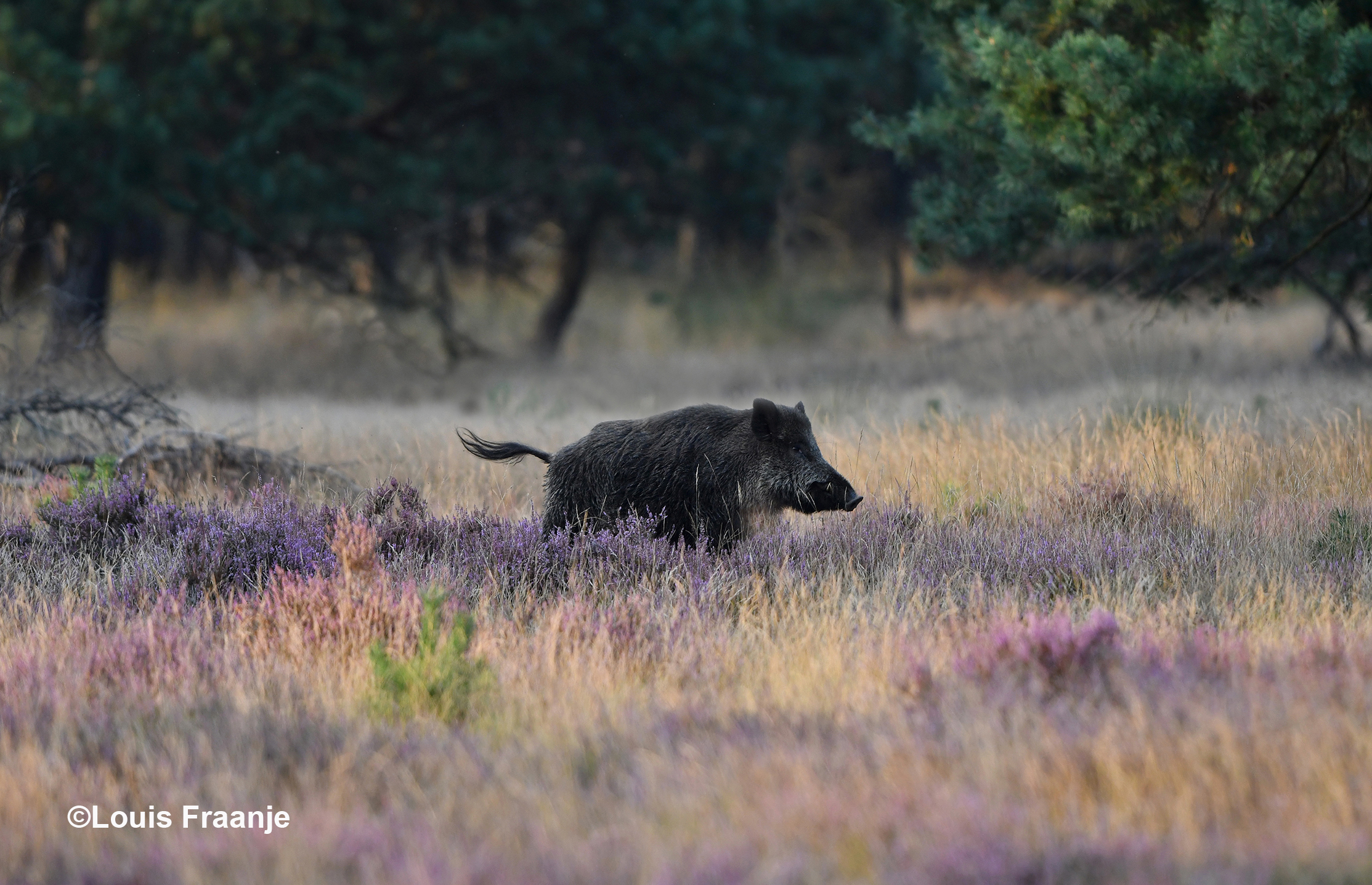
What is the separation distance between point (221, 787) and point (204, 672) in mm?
1266

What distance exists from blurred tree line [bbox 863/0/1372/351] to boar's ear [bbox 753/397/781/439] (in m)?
3.70

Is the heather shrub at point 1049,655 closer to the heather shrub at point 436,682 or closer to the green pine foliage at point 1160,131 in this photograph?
the heather shrub at point 436,682

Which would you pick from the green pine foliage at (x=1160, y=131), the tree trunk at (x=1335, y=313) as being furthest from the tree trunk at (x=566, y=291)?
the tree trunk at (x=1335, y=313)

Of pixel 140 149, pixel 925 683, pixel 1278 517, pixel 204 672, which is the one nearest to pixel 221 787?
Result: pixel 204 672

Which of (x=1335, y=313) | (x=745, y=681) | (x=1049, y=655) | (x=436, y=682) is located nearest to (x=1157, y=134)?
(x=1049, y=655)

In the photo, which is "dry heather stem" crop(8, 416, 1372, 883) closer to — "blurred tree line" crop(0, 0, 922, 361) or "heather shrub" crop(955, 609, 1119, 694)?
"heather shrub" crop(955, 609, 1119, 694)

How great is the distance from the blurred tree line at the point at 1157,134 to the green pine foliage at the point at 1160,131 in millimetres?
16

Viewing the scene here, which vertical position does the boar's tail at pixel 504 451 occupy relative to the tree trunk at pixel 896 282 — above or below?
below

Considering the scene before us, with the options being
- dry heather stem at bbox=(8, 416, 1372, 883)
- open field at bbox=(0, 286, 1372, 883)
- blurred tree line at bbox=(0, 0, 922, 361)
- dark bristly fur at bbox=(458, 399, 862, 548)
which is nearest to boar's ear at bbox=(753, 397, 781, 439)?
dark bristly fur at bbox=(458, 399, 862, 548)

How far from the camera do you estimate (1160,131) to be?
850 centimetres

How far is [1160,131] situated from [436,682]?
6537 millimetres

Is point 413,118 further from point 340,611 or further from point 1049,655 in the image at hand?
point 1049,655

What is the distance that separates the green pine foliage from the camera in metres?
8.04

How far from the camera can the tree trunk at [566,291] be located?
24.6 metres
